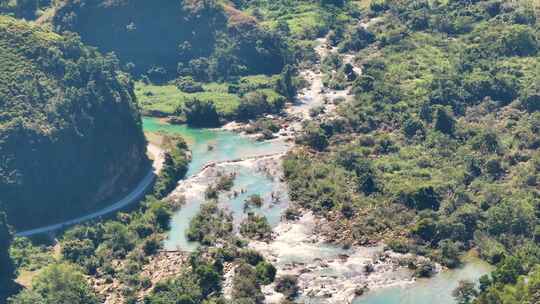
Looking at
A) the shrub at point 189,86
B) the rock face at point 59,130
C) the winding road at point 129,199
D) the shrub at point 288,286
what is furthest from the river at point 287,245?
the shrub at point 189,86

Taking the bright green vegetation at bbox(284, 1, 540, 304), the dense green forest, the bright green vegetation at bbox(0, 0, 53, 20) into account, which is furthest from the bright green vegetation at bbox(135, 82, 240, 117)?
the bright green vegetation at bbox(0, 0, 53, 20)

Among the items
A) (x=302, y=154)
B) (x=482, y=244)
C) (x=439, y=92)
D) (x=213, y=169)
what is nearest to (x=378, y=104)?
(x=439, y=92)

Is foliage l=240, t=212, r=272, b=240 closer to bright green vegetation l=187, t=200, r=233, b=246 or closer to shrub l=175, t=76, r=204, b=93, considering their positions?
bright green vegetation l=187, t=200, r=233, b=246

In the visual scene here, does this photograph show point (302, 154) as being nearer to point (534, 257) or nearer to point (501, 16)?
point (534, 257)

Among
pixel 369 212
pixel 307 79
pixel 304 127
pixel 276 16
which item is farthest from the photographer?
pixel 276 16

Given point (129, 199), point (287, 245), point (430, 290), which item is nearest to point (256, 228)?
point (287, 245)

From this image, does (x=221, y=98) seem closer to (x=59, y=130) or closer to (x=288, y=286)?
(x=59, y=130)

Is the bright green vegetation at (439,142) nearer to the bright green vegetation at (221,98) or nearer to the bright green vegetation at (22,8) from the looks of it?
the bright green vegetation at (221,98)
